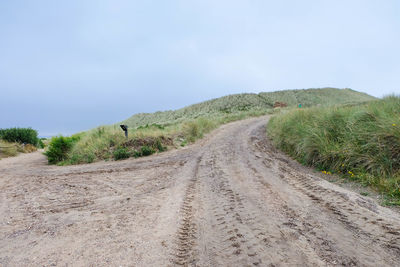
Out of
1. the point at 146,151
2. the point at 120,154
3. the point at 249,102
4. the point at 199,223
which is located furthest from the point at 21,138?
the point at 249,102

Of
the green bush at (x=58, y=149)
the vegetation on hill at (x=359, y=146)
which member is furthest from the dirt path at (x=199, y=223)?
the green bush at (x=58, y=149)

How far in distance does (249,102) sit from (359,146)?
35406 mm

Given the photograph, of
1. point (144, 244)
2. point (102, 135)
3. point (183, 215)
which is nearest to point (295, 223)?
point (183, 215)

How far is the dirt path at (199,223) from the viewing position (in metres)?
2.33

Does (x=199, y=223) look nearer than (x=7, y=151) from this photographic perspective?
Yes

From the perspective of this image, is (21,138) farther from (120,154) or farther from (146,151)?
(146,151)

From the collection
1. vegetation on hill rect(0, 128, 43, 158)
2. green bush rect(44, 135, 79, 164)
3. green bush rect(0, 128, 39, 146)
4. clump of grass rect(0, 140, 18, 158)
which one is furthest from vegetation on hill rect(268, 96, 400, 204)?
green bush rect(0, 128, 39, 146)

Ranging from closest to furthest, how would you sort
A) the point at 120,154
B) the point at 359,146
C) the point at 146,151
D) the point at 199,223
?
1. the point at 199,223
2. the point at 359,146
3. the point at 120,154
4. the point at 146,151

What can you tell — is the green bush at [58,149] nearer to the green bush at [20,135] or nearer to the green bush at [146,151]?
the green bush at [146,151]

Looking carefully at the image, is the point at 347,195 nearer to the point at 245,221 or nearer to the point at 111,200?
the point at 245,221

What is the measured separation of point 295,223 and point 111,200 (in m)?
3.19

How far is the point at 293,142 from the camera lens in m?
8.11

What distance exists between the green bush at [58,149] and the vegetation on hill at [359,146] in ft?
31.4

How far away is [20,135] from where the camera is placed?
15.8 meters
